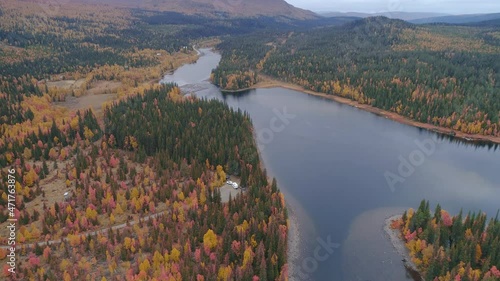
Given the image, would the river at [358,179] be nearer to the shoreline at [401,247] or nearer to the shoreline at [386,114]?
the shoreline at [401,247]

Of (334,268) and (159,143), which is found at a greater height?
(159,143)

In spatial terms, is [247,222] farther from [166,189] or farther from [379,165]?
[379,165]

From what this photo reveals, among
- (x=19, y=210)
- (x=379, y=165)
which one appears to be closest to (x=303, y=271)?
(x=379, y=165)

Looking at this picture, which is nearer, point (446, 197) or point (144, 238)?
point (144, 238)

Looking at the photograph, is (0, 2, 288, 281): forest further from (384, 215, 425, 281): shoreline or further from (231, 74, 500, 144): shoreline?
(231, 74, 500, 144): shoreline

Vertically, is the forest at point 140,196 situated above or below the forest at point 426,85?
below

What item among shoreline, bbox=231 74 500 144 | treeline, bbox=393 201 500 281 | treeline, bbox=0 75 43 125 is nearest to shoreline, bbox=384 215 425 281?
treeline, bbox=393 201 500 281

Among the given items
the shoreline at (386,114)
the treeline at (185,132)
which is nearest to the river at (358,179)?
the shoreline at (386,114)
